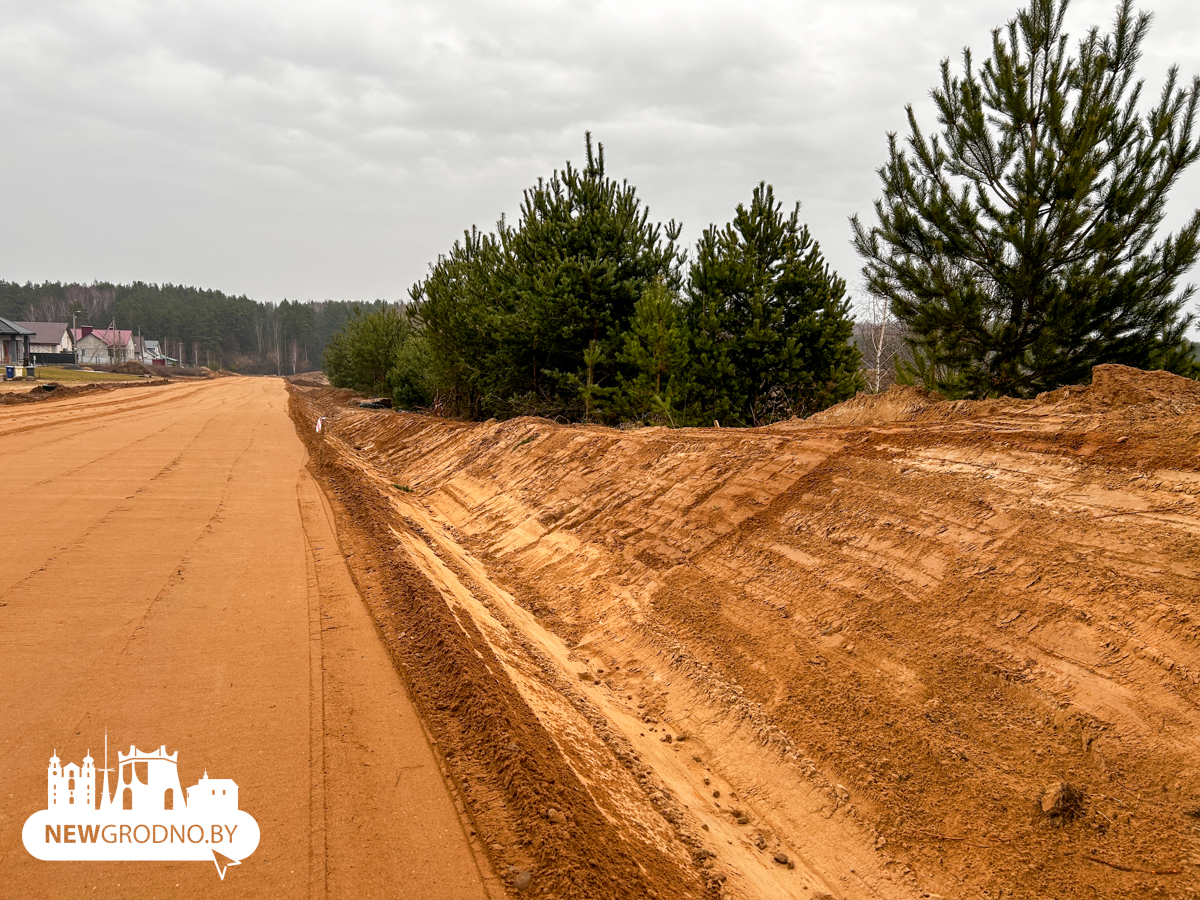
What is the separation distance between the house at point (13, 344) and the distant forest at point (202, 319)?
53.9m

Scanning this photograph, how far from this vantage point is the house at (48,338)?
3302 inches

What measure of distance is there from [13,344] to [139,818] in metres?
77.7

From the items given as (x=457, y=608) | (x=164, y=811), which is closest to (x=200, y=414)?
(x=457, y=608)

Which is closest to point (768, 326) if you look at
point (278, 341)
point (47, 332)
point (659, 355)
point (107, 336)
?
point (659, 355)

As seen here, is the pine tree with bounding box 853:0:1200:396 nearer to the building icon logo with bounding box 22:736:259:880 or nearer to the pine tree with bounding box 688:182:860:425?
the pine tree with bounding box 688:182:860:425

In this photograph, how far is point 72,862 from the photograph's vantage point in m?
2.95

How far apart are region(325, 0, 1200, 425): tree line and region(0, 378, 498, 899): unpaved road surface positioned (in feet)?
A: 30.1

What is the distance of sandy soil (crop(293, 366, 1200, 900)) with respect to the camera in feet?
11.7

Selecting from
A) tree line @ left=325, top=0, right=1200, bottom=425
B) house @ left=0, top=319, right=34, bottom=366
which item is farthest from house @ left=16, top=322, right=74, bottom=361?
tree line @ left=325, top=0, right=1200, bottom=425

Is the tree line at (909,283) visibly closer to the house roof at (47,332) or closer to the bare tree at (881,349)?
the bare tree at (881,349)

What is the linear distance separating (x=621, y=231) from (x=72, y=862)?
16.5 meters

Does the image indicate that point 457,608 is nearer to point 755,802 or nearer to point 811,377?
point 755,802

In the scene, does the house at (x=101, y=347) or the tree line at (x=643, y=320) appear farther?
the house at (x=101, y=347)

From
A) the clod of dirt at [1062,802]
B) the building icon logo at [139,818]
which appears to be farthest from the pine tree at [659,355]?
the building icon logo at [139,818]
